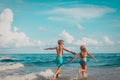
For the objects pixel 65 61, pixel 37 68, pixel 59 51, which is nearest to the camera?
pixel 59 51

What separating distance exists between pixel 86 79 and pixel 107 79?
1.08 meters

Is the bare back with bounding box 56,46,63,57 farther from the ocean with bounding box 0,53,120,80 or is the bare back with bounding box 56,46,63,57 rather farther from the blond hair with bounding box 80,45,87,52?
the blond hair with bounding box 80,45,87,52

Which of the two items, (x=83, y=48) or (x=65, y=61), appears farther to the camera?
(x=65, y=61)

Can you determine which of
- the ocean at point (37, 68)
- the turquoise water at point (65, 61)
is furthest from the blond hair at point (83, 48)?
the turquoise water at point (65, 61)

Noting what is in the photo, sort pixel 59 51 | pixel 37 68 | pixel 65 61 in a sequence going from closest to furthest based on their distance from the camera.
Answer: pixel 59 51 < pixel 37 68 < pixel 65 61

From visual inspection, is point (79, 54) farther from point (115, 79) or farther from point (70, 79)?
point (115, 79)

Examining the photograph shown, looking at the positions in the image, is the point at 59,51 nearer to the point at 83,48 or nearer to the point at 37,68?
the point at 83,48

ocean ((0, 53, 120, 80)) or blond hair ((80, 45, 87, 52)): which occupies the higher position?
blond hair ((80, 45, 87, 52))

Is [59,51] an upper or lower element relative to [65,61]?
upper

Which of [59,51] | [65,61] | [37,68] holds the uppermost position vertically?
[59,51]

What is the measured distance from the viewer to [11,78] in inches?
505

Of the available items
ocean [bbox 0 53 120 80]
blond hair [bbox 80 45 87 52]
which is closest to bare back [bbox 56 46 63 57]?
ocean [bbox 0 53 120 80]

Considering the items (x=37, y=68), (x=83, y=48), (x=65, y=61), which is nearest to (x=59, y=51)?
(x=83, y=48)

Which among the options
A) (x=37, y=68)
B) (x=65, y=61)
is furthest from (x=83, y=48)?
(x=65, y=61)
